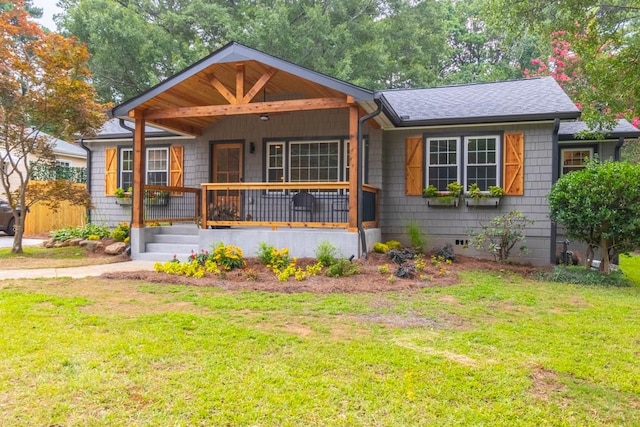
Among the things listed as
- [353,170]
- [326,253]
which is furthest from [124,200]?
[353,170]

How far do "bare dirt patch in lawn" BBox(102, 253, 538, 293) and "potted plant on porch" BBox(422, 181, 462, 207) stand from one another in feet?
6.62

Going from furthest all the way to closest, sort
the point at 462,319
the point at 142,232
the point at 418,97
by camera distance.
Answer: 1. the point at 418,97
2. the point at 142,232
3. the point at 462,319

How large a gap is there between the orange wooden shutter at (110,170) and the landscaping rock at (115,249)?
309 cm

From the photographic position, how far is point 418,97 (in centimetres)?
1109

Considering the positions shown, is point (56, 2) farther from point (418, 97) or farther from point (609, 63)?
point (609, 63)

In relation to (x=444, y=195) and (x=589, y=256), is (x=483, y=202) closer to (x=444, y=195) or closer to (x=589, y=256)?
(x=444, y=195)

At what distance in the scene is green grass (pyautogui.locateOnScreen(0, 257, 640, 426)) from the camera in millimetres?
2379

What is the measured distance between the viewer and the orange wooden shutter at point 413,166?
9.55 metres

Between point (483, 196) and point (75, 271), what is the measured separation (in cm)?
775

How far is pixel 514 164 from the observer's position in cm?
893

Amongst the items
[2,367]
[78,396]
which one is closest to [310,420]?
[78,396]

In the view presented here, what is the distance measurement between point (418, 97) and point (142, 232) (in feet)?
24.1

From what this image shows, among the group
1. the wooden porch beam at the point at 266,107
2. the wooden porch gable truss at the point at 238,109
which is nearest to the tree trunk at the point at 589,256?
the wooden porch gable truss at the point at 238,109

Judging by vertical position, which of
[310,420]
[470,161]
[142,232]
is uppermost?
[470,161]
